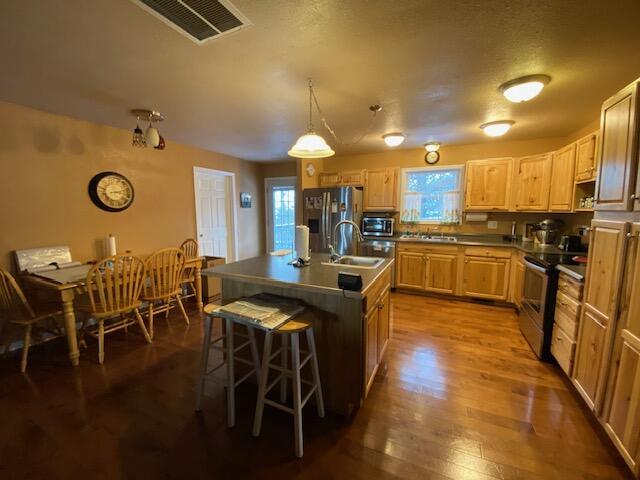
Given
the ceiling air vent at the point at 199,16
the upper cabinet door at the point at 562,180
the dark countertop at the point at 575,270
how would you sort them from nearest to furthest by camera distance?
the ceiling air vent at the point at 199,16, the dark countertop at the point at 575,270, the upper cabinet door at the point at 562,180

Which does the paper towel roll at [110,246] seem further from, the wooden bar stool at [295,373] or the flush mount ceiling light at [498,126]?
the flush mount ceiling light at [498,126]

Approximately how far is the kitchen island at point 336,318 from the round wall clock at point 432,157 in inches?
121

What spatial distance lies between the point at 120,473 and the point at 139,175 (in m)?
3.19

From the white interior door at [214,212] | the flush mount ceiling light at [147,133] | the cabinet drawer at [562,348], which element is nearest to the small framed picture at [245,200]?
the white interior door at [214,212]

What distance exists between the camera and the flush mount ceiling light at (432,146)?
4.01 m

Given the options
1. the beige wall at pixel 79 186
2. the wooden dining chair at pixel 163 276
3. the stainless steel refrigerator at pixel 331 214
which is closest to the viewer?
the beige wall at pixel 79 186

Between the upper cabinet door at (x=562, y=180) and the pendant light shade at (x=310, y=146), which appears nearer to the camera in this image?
the pendant light shade at (x=310, y=146)

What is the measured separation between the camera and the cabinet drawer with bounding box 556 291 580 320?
1981 mm

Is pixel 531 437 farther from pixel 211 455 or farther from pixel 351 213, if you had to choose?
pixel 351 213

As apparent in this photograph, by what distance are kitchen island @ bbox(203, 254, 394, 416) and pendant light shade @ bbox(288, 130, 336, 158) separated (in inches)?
35.8

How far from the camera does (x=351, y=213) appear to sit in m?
4.27

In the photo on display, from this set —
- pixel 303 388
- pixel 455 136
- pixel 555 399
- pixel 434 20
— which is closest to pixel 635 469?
pixel 555 399

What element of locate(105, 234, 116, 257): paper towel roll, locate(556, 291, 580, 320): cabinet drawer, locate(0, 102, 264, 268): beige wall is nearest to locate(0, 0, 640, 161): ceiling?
locate(0, 102, 264, 268): beige wall

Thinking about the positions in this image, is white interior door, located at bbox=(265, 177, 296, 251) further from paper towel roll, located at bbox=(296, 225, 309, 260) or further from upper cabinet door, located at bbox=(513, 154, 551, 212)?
upper cabinet door, located at bbox=(513, 154, 551, 212)
